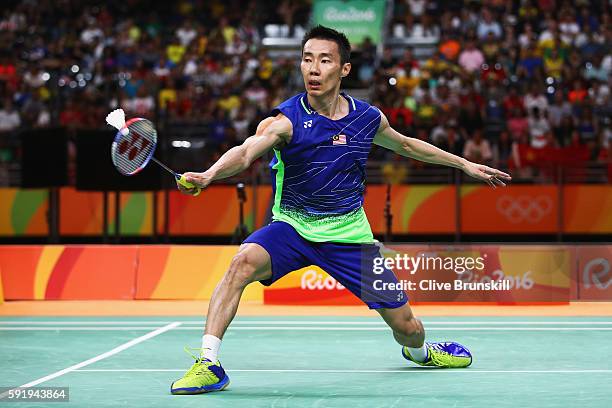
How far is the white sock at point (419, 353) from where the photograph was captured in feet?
22.5

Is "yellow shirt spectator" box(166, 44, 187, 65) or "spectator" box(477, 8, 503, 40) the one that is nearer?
"spectator" box(477, 8, 503, 40)

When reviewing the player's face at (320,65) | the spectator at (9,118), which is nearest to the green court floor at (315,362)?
the player's face at (320,65)

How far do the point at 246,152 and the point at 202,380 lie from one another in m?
1.28

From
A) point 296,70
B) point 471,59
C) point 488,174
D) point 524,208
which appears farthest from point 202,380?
point 471,59

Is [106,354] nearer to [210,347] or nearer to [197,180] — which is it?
[210,347]

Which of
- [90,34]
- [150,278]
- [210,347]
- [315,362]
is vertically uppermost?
[90,34]

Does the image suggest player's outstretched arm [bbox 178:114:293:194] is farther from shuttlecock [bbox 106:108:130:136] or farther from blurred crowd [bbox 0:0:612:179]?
blurred crowd [bbox 0:0:612:179]

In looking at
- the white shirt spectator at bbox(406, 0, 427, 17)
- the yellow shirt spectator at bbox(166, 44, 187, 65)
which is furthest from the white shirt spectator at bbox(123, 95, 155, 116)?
the white shirt spectator at bbox(406, 0, 427, 17)

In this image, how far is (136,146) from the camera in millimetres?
6480

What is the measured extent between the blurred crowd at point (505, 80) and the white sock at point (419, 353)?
9.32 meters

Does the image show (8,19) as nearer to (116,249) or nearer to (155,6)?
(155,6)

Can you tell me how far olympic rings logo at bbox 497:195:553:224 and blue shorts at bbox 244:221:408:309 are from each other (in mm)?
10065

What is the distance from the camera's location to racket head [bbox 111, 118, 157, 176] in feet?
20.8

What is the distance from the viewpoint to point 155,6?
24484mm
